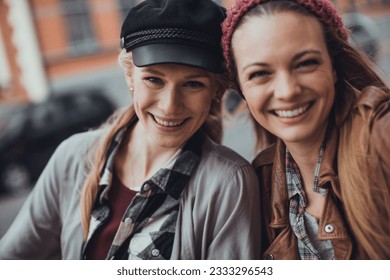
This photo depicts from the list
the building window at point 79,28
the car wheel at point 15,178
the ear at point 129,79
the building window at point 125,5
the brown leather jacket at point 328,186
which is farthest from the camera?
the car wheel at point 15,178

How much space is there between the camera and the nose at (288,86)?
2.71 ft

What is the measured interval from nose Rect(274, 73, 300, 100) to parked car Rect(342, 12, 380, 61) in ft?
1.12

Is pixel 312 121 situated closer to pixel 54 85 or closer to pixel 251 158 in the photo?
pixel 251 158

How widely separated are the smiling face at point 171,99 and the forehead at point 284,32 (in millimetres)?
167

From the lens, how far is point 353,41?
3.06ft

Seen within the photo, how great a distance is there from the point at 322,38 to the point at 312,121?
0.57ft

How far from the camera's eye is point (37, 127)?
181 centimetres

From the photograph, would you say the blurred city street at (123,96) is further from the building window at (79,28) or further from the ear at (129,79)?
the ear at (129,79)

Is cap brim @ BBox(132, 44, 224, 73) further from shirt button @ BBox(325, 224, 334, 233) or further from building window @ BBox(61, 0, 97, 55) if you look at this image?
building window @ BBox(61, 0, 97, 55)

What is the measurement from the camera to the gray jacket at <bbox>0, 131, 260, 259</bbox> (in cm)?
96

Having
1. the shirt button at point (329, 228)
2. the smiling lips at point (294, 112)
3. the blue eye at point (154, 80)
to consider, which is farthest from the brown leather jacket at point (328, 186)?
the blue eye at point (154, 80)

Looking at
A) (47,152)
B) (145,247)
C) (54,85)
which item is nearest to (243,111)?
(145,247)

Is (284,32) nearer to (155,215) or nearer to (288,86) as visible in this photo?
(288,86)

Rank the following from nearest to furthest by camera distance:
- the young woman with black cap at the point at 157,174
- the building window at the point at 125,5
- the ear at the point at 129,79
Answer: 1. the young woman with black cap at the point at 157,174
2. the ear at the point at 129,79
3. the building window at the point at 125,5
